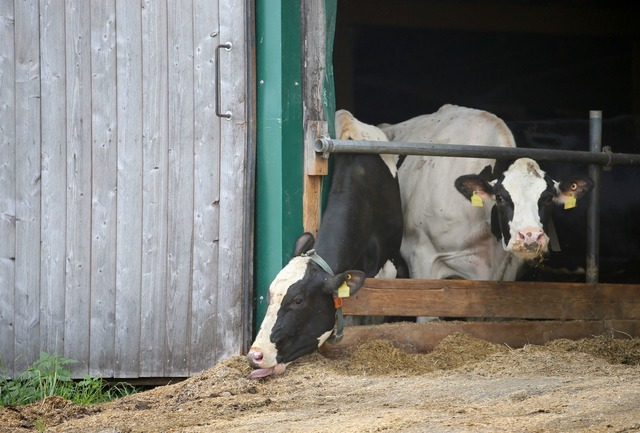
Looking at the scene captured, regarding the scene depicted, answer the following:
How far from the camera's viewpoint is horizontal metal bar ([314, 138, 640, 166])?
23.0 feet

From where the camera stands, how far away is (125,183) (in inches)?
280

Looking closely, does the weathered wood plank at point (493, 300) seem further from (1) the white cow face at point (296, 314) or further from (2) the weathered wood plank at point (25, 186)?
(2) the weathered wood plank at point (25, 186)

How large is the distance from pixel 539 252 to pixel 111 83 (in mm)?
3057

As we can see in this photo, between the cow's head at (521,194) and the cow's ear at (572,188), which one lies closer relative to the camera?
the cow's head at (521,194)

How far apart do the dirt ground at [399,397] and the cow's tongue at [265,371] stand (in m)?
0.04

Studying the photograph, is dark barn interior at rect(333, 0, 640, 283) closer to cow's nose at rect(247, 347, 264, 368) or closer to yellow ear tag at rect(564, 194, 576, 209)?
yellow ear tag at rect(564, 194, 576, 209)

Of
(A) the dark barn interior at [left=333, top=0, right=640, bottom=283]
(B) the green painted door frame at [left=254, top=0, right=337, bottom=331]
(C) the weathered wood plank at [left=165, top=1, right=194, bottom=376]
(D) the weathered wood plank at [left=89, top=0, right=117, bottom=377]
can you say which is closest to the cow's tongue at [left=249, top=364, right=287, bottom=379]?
(B) the green painted door frame at [left=254, top=0, right=337, bottom=331]

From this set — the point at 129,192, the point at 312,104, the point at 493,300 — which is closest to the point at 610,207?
the point at 493,300

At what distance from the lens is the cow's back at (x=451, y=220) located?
835cm

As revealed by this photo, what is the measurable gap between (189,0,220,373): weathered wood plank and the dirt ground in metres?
0.43

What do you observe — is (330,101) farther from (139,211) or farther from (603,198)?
(603,198)

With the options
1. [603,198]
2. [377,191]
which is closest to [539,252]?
[377,191]

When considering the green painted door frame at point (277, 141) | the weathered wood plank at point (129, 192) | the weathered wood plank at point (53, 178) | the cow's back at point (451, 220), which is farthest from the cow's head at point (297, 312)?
the cow's back at point (451, 220)

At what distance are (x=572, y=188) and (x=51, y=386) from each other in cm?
382
